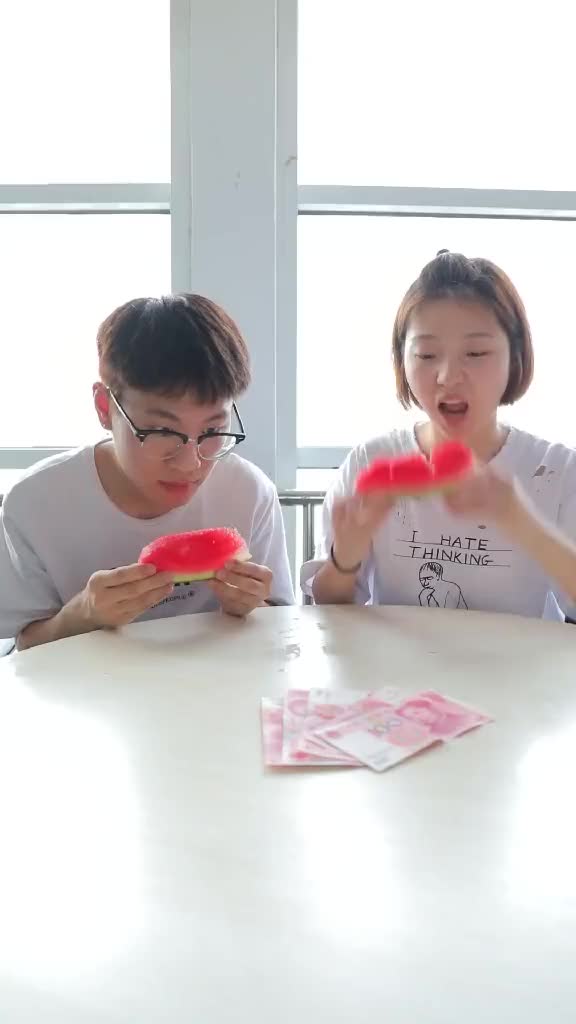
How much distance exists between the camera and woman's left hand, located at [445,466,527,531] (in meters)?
1.36

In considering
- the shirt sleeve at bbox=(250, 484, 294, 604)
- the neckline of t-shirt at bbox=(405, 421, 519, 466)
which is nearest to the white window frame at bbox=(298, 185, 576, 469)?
the neckline of t-shirt at bbox=(405, 421, 519, 466)

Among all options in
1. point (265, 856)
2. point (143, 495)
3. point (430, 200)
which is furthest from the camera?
point (430, 200)

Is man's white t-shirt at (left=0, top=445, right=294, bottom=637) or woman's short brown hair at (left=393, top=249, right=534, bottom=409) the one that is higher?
woman's short brown hair at (left=393, top=249, right=534, bottom=409)

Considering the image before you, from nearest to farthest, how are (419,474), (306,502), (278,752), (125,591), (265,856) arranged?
(265,856) < (278,752) < (125,591) < (419,474) < (306,502)

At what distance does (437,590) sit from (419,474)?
1.11 feet

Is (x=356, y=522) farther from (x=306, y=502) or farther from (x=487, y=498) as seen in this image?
(x=306, y=502)

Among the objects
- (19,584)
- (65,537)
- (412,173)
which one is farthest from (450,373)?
(412,173)

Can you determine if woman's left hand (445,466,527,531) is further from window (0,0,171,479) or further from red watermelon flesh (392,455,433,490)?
window (0,0,171,479)

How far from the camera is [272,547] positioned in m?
1.74

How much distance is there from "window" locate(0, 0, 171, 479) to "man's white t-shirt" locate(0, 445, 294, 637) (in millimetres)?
1150

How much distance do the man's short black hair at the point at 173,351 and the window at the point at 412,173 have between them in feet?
3.41

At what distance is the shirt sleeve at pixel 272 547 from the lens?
67.3 inches

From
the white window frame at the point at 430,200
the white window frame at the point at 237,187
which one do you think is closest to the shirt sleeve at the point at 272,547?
the white window frame at the point at 237,187

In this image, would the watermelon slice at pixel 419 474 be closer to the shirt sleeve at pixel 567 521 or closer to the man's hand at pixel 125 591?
the shirt sleeve at pixel 567 521
